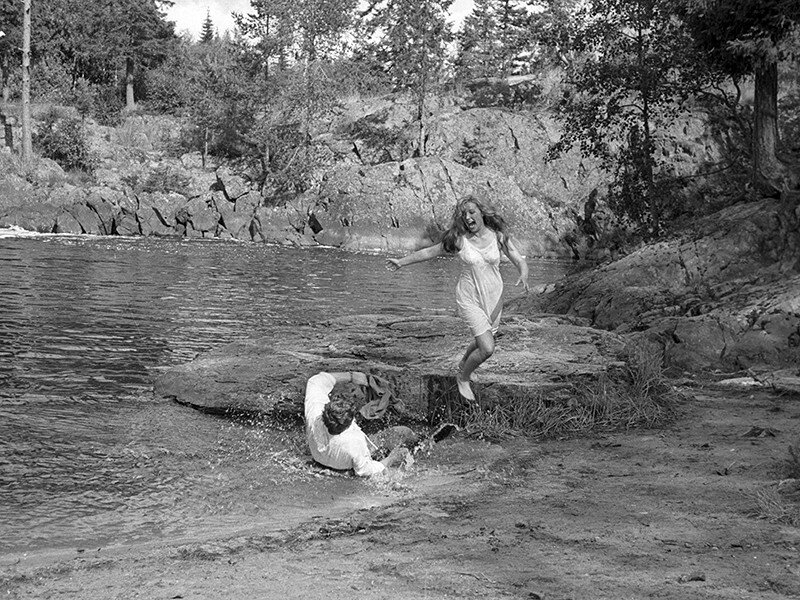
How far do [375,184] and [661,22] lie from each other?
2401 centimetres

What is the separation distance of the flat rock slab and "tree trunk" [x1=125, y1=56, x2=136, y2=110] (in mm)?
57655

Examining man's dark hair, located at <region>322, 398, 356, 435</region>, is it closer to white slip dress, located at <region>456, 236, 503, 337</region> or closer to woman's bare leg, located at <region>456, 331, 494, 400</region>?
woman's bare leg, located at <region>456, 331, 494, 400</region>

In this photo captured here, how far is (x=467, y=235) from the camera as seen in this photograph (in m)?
8.16

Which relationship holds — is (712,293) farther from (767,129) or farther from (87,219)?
(87,219)

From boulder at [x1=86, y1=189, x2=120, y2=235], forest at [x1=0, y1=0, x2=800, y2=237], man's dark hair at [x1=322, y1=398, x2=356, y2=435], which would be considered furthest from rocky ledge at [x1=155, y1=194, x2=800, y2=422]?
boulder at [x1=86, y1=189, x2=120, y2=235]

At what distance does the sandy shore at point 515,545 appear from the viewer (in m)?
4.24

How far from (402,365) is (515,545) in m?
4.50

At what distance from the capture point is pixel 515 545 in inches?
192

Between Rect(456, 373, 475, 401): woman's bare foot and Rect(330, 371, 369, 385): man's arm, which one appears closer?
Rect(456, 373, 475, 401): woman's bare foot

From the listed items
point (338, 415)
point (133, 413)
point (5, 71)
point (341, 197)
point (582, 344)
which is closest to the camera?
point (338, 415)

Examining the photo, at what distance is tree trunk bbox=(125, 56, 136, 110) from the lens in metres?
63.3

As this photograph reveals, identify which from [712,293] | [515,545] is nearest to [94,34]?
[712,293]

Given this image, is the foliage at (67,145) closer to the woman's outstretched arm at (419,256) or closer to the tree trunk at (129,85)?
the tree trunk at (129,85)

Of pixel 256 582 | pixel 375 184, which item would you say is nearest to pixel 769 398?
pixel 256 582
